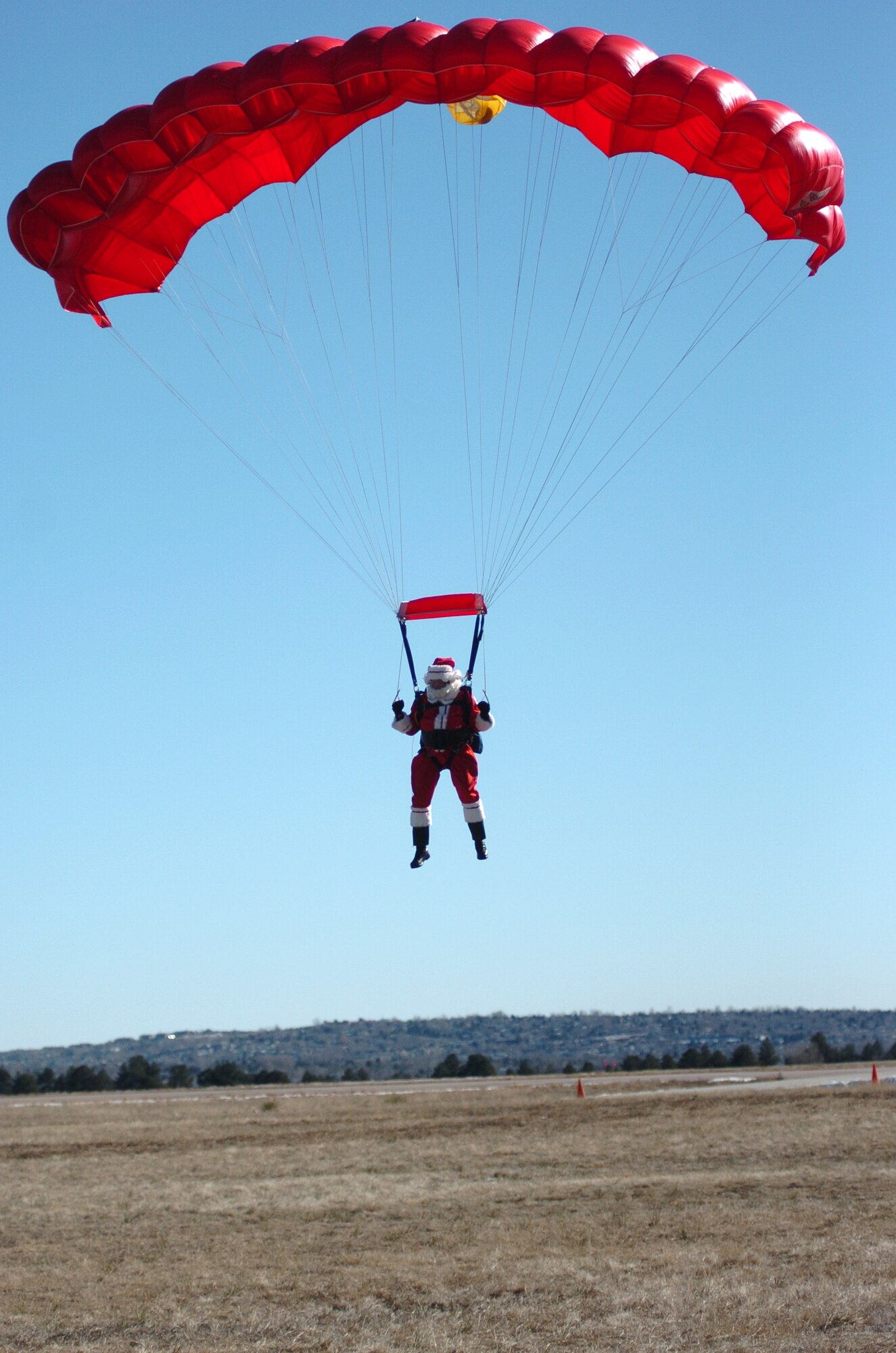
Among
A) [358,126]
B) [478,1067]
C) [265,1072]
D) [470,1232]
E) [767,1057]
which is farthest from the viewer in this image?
[265,1072]

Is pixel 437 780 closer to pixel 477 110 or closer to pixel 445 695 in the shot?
pixel 445 695

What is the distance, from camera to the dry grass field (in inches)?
521

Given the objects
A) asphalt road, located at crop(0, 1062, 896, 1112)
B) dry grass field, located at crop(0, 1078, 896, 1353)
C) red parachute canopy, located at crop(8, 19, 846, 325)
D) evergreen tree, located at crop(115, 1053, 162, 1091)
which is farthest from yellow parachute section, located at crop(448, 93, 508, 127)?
evergreen tree, located at crop(115, 1053, 162, 1091)

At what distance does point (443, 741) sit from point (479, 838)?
3.94 ft

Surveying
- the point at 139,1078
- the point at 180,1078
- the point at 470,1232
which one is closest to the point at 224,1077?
the point at 180,1078

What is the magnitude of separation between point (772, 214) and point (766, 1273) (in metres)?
11.5

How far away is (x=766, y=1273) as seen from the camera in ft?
47.4

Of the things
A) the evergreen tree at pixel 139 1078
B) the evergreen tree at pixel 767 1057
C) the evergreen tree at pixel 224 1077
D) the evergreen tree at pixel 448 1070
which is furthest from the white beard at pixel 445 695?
the evergreen tree at pixel 224 1077

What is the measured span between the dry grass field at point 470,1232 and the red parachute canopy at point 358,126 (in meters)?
10.9

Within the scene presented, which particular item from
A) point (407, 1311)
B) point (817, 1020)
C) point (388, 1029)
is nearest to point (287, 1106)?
point (407, 1311)

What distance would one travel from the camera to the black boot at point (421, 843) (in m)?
15.5

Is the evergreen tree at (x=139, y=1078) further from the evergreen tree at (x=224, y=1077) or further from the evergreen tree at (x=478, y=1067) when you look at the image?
the evergreen tree at (x=478, y=1067)

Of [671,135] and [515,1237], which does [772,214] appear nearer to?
[671,135]

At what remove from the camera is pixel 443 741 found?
15250 millimetres
